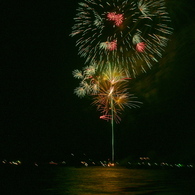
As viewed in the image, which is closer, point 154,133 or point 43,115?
point 154,133

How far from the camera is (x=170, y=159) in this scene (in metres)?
20.8

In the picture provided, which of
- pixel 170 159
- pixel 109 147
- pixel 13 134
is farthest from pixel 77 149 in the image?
pixel 170 159

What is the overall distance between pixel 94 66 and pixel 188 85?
6050mm

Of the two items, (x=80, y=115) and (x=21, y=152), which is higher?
(x=80, y=115)

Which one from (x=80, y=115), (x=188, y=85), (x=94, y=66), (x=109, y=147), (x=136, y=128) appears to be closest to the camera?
(x=94, y=66)

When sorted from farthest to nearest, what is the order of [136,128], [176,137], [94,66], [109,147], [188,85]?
[109,147] → [136,128] → [176,137] → [188,85] → [94,66]

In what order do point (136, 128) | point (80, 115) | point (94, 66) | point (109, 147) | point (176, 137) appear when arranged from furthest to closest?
1. point (80, 115)
2. point (109, 147)
3. point (136, 128)
4. point (176, 137)
5. point (94, 66)

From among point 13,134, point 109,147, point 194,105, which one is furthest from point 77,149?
point 194,105

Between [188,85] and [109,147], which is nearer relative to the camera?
[188,85]

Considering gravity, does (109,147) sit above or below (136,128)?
below

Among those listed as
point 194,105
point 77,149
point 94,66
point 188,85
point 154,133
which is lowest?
point 77,149

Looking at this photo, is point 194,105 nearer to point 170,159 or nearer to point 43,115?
point 170,159

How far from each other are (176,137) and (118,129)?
5.11 metres

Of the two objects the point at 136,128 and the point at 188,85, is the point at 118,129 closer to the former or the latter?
the point at 136,128
